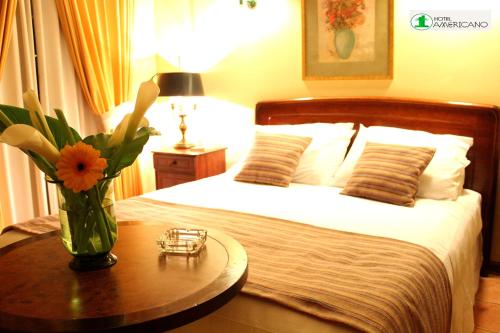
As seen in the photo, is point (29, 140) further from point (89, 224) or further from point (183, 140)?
point (183, 140)

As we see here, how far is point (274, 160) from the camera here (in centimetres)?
290

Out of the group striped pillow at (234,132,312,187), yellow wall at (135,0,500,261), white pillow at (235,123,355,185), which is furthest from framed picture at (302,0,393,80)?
striped pillow at (234,132,312,187)

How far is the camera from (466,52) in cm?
283

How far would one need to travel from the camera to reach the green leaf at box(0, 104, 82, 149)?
1389 millimetres

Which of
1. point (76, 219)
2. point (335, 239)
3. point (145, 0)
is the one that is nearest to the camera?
point (76, 219)

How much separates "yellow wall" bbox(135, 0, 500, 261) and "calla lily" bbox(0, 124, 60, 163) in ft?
7.86

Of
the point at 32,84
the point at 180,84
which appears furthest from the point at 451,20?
the point at 32,84

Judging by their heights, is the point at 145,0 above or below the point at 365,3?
above

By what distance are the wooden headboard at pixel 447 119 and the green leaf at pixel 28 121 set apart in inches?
85.6

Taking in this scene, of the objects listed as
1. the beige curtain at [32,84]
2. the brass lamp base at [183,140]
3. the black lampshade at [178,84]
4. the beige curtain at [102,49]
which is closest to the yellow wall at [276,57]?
the brass lamp base at [183,140]

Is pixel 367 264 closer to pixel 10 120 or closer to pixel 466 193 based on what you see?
pixel 10 120

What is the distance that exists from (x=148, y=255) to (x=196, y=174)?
2.04 metres

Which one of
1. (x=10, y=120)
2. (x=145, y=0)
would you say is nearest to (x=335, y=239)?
(x=10, y=120)

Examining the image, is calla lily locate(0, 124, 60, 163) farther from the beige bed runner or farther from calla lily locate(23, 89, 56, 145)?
the beige bed runner
